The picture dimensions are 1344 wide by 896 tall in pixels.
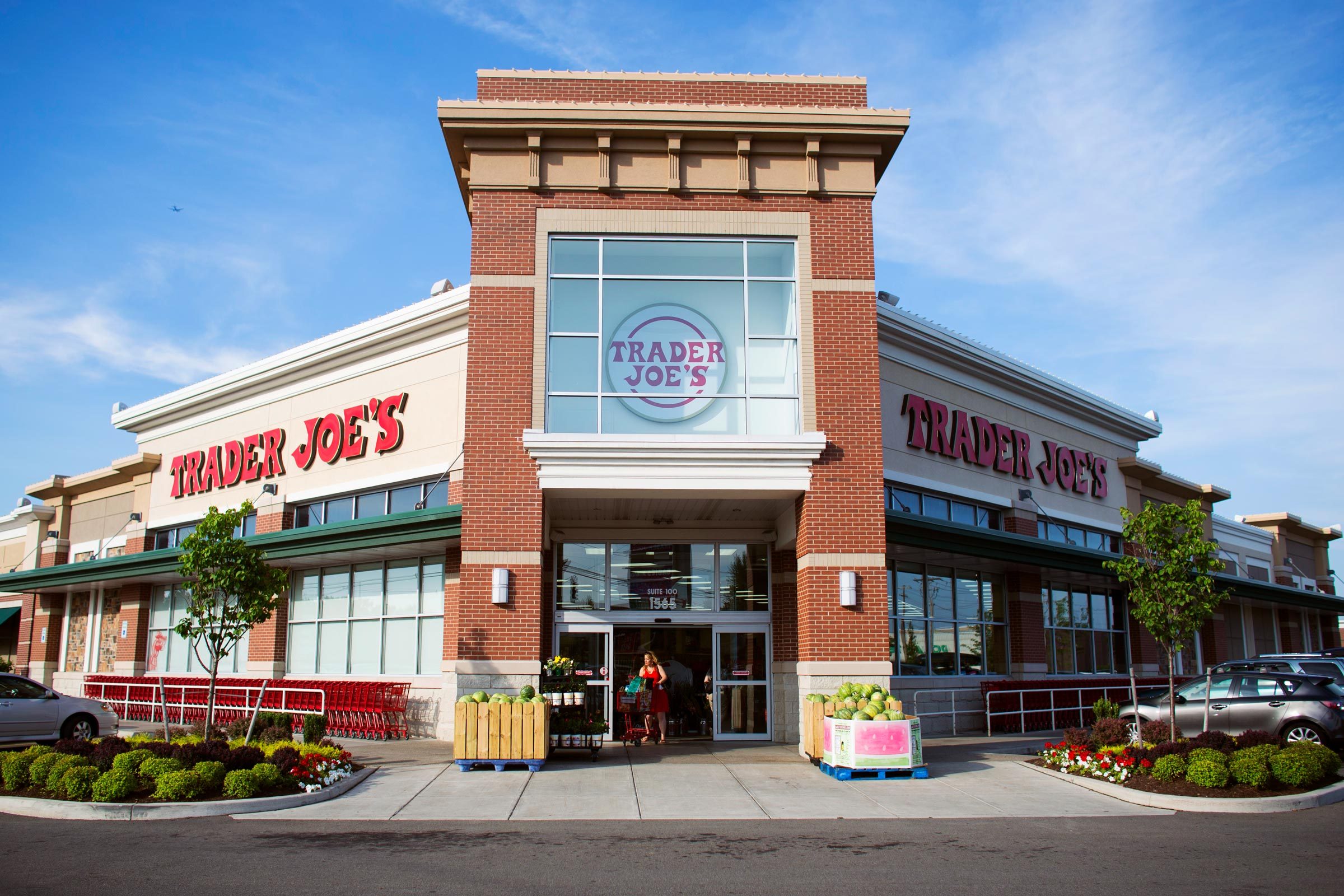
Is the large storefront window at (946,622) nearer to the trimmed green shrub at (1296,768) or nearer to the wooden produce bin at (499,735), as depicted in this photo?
the trimmed green shrub at (1296,768)

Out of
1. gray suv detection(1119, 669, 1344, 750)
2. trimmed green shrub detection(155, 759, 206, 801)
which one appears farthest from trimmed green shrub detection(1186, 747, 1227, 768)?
trimmed green shrub detection(155, 759, 206, 801)

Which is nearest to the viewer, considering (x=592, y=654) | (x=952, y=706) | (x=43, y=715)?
(x=43, y=715)

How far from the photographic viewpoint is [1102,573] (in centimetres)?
2648

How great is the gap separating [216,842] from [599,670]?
996 centimetres

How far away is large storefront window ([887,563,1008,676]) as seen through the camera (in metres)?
22.9

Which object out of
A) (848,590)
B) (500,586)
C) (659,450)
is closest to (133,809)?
(500,586)

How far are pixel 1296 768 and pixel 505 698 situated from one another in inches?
430

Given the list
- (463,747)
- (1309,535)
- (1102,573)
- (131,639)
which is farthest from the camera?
(1309,535)

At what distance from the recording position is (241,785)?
39.8ft

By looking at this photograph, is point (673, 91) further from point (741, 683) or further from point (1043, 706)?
point (1043, 706)

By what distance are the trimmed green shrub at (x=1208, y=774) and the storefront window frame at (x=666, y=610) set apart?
8.13 m

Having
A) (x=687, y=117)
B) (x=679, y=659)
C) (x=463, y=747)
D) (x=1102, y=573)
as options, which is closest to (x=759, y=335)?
(x=687, y=117)

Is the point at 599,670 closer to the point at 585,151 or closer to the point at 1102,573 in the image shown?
the point at 585,151

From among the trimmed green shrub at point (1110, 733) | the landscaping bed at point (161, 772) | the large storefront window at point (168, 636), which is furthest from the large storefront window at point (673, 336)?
the large storefront window at point (168, 636)
